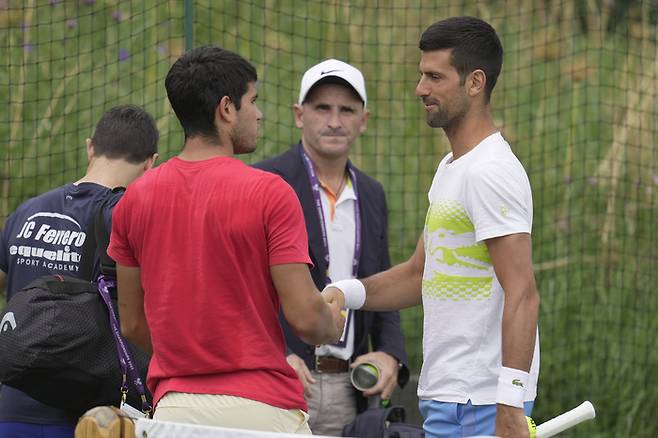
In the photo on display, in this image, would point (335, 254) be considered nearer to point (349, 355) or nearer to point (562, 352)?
point (349, 355)

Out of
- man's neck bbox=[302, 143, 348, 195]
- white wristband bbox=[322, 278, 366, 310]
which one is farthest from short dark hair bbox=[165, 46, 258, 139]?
man's neck bbox=[302, 143, 348, 195]

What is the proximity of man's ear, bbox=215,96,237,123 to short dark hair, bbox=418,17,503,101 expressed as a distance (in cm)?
81

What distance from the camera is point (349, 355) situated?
5613mm

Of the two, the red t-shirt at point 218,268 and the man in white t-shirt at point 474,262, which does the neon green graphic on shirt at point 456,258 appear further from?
the red t-shirt at point 218,268

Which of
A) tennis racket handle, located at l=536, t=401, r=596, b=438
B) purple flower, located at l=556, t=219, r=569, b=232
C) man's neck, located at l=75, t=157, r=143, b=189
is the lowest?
tennis racket handle, located at l=536, t=401, r=596, b=438

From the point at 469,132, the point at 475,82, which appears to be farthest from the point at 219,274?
the point at 475,82

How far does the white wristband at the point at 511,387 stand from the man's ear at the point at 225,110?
110cm

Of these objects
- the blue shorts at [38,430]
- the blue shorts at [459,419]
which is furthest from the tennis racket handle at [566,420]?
the blue shorts at [38,430]

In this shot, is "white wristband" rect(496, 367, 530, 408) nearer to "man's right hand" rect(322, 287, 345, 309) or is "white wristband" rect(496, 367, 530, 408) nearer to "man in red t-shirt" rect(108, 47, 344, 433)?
"man in red t-shirt" rect(108, 47, 344, 433)

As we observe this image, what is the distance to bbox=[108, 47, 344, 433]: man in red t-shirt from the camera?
3.56 m

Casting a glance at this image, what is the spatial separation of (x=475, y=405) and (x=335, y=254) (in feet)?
5.69

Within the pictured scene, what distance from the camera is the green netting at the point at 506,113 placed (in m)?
8.26

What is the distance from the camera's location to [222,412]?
359cm

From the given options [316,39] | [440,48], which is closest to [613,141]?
[316,39]
